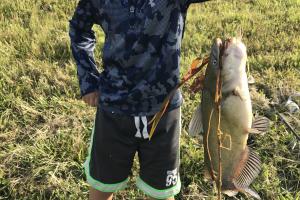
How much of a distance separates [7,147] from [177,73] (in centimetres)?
182

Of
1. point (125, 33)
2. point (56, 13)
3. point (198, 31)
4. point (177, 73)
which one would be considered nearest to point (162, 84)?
point (177, 73)

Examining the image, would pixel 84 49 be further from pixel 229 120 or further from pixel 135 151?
pixel 229 120

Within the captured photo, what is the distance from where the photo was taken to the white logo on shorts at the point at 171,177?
2572 mm

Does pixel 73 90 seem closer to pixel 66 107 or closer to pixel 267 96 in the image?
pixel 66 107

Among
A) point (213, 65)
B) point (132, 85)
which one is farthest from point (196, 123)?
point (132, 85)

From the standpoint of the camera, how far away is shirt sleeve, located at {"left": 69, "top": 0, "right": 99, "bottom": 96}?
257 centimetres

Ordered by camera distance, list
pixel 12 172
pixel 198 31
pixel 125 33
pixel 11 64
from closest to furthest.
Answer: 1. pixel 125 33
2. pixel 12 172
3. pixel 11 64
4. pixel 198 31

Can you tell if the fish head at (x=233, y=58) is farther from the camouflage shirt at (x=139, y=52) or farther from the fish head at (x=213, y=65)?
the camouflage shirt at (x=139, y=52)

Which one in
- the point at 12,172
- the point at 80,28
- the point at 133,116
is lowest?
the point at 12,172

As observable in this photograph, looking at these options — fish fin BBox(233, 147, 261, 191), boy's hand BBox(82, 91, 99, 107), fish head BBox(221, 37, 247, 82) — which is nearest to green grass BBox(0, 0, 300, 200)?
boy's hand BBox(82, 91, 99, 107)

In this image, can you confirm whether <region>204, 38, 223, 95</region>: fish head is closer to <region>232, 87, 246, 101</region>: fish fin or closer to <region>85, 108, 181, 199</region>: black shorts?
<region>232, 87, 246, 101</region>: fish fin

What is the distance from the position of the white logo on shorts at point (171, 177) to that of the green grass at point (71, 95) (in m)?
0.72

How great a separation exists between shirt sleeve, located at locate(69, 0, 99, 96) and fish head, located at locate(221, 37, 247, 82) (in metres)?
1.06

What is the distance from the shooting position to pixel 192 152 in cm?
356
